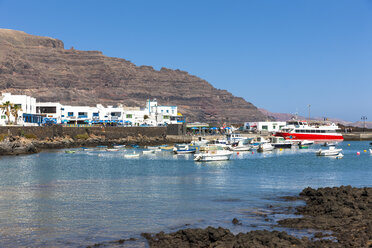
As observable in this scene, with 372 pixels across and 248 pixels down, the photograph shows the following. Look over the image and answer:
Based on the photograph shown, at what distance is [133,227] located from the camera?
26.3m

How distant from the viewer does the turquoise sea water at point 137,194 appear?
26078 mm

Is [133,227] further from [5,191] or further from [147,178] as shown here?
[147,178]

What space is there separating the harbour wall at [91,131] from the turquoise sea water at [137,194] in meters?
34.5

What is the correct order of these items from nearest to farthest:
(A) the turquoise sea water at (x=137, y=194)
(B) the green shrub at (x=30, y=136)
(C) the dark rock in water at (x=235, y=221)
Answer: (A) the turquoise sea water at (x=137, y=194)
(C) the dark rock in water at (x=235, y=221)
(B) the green shrub at (x=30, y=136)

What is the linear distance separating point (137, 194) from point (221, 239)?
16.5 metres

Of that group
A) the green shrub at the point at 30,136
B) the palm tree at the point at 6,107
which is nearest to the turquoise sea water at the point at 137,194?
the green shrub at the point at 30,136

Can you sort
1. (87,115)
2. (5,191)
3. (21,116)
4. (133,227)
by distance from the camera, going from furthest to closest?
(87,115) < (21,116) < (5,191) < (133,227)

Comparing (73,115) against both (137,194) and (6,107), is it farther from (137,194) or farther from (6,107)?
(137,194)

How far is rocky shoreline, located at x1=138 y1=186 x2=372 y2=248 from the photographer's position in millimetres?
20906

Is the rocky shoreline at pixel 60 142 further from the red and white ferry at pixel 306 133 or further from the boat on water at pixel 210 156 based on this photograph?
the boat on water at pixel 210 156

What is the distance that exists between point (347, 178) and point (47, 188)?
30214 mm

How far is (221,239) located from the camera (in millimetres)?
22250

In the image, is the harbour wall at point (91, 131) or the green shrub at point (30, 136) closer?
the harbour wall at point (91, 131)

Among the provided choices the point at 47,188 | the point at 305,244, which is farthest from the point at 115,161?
the point at 305,244
